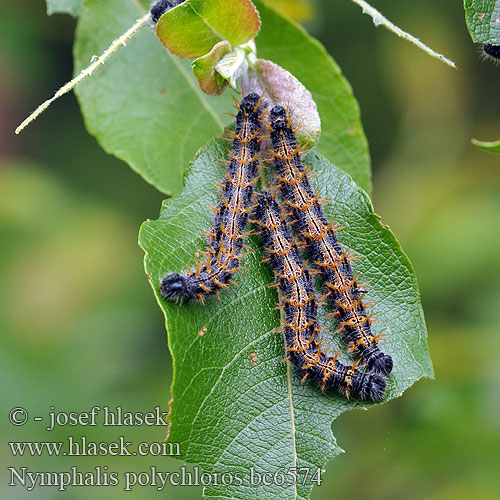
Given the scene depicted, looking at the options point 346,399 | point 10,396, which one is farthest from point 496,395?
point 10,396

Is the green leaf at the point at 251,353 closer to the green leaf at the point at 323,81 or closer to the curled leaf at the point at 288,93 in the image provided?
the curled leaf at the point at 288,93

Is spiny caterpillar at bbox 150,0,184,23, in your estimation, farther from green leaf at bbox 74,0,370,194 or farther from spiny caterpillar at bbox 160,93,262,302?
green leaf at bbox 74,0,370,194

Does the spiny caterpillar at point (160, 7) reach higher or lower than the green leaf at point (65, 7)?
lower

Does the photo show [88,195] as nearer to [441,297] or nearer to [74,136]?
[74,136]

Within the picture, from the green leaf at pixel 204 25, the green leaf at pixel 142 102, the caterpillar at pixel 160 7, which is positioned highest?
the caterpillar at pixel 160 7

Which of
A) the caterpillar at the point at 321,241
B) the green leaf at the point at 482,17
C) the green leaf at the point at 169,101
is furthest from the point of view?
the green leaf at the point at 169,101

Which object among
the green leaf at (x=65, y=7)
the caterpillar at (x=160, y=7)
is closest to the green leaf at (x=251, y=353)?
the caterpillar at (x=160, y=7)
